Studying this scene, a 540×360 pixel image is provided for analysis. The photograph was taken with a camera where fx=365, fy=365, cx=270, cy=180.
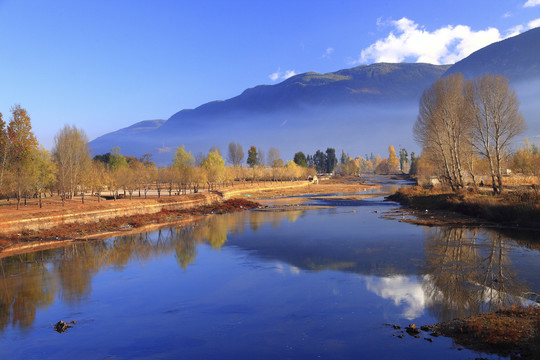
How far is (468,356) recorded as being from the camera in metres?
9.12

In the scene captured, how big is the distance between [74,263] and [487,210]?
109 feet

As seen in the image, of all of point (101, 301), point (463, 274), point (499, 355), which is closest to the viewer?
point (499, 355)

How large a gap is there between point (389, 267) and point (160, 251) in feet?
49.5

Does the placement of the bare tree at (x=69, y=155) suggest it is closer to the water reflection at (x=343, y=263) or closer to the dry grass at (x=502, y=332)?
the water reflection at (x=343, y=263)

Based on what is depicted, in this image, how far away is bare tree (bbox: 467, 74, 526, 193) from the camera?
40.3 metres

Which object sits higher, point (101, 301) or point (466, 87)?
point (466, 87)

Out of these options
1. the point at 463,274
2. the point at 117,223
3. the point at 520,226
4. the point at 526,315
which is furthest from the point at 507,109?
the point at 117,223

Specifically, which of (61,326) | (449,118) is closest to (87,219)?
(61,326)

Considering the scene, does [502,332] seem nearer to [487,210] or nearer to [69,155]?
[487,210]

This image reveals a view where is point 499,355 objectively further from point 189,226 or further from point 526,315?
point 189,226

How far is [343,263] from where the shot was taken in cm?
1969

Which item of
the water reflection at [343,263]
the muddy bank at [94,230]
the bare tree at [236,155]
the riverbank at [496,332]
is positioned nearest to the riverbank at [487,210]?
the water reflection at [343,263]

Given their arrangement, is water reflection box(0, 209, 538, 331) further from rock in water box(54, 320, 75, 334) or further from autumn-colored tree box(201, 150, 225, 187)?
autumn-colored tree box(201, 150, 225, 187)

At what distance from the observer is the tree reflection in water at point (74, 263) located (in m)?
14.8
